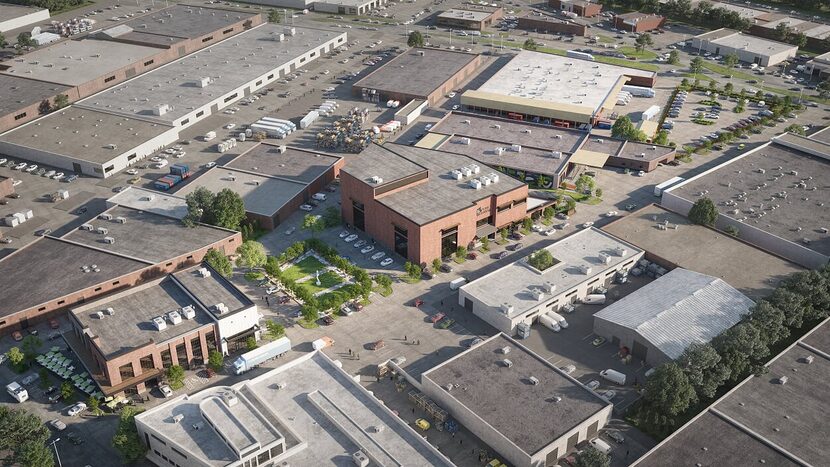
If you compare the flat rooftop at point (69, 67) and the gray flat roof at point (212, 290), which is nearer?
the gray flat roof at point (212, 290)

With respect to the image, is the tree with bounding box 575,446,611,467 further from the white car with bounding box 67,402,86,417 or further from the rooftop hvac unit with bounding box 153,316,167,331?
the white car with bounding box 67,402,86,417

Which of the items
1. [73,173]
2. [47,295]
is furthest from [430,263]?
[73,173]

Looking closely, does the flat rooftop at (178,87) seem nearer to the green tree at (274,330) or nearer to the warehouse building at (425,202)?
the warehouse building at (425,202)

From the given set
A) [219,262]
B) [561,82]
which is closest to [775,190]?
[561,82]

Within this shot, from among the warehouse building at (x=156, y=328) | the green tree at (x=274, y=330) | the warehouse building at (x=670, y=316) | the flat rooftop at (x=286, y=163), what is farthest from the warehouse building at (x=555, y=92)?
the warehouse building at (x=156, y=328)

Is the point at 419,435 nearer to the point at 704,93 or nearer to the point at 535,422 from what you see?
the point at 535,422

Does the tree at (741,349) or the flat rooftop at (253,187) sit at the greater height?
the flat rooftop at (253,187)

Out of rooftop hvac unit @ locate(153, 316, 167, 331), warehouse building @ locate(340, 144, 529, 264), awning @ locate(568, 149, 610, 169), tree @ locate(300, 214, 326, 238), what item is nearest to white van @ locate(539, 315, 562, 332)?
warehouse building @ locate(340, 144, 529, 264)
